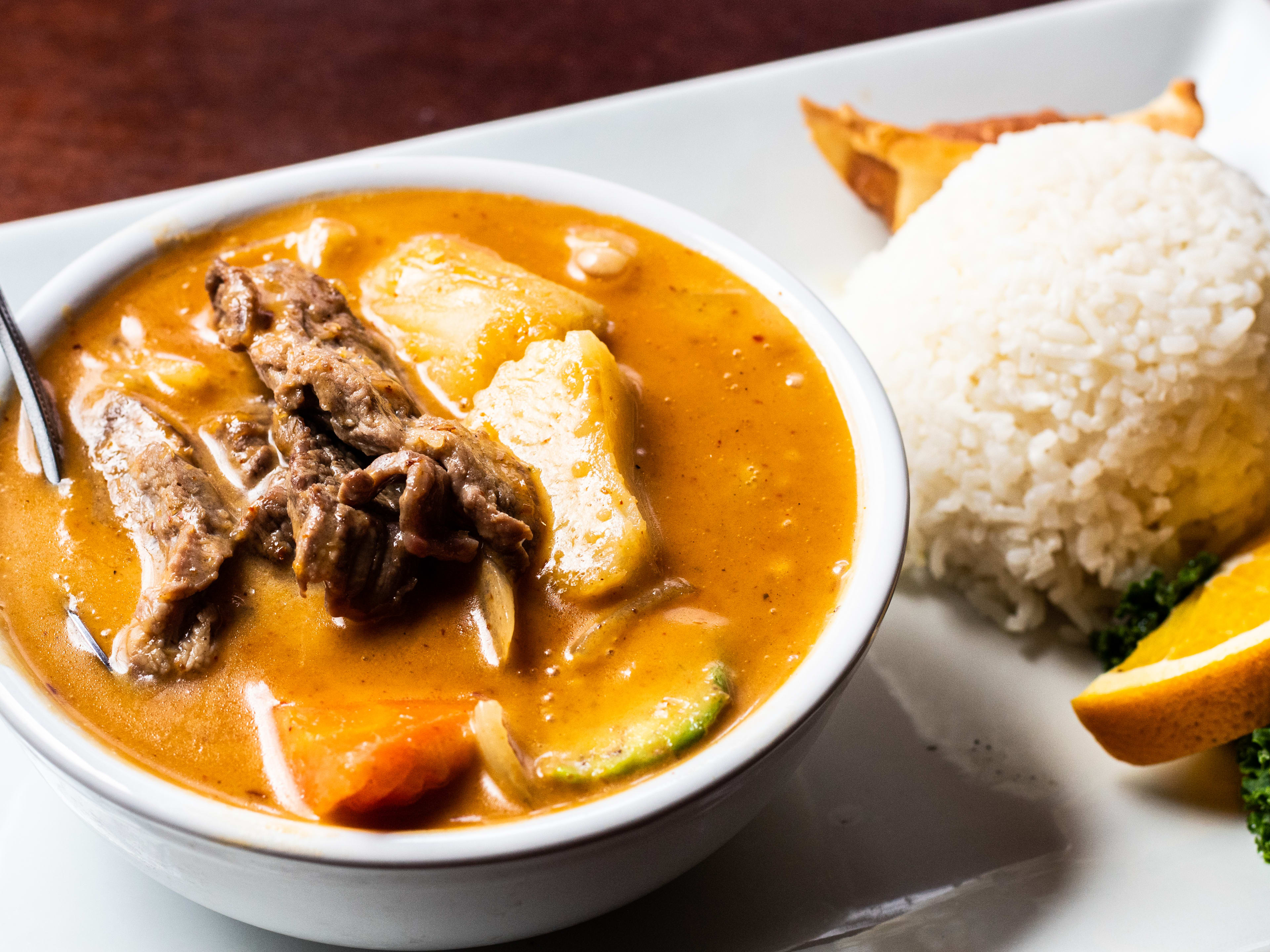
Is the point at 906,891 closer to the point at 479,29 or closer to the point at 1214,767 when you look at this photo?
the point at 1214,767

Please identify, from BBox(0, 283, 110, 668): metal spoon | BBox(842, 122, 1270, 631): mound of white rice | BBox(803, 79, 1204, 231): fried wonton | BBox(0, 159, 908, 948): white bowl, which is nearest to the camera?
BBox(0, 159, 908, 948): white bowl

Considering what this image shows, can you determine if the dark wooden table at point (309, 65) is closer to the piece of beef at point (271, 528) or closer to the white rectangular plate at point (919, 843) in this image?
the white rectangular plate at point (919, 843)

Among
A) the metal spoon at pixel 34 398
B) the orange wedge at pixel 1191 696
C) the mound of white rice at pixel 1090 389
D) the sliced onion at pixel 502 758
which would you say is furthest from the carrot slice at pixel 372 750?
the mound of white rice at pixel 1090 389

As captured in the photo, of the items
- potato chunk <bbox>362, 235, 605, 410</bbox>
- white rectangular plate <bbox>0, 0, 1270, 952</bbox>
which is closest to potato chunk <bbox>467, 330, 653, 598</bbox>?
potato chunk <bbox>362, 235, 605, 410</bbox>

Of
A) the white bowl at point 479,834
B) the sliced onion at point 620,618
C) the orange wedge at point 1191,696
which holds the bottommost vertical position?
the orange wedge at point 1191,696

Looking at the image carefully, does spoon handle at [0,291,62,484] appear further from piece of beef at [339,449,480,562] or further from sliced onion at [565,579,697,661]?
sliced onion at [565,579,697,661]
